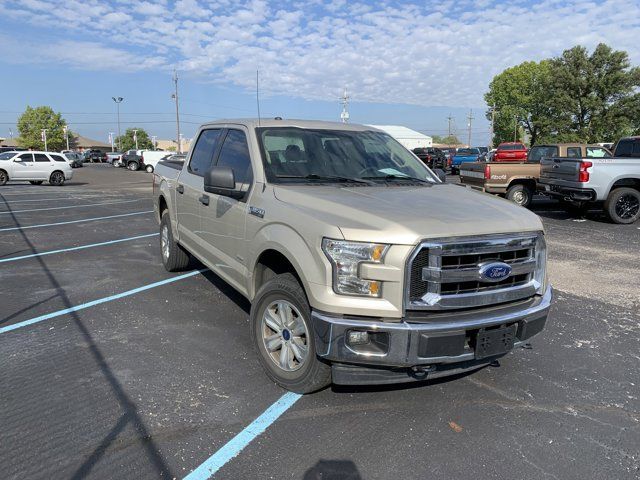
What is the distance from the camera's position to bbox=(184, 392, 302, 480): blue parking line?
8.89 feet

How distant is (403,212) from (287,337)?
1.20 metres

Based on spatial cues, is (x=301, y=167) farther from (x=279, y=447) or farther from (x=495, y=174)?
(x=495, y=174)

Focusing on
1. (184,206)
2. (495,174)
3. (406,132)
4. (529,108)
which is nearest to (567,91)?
(529,108)

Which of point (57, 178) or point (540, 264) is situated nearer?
point (540, 264)

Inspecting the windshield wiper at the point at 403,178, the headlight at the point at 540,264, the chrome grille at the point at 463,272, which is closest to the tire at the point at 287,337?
the chrome grille at the point at 463,272

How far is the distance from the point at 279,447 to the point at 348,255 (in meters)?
1.19

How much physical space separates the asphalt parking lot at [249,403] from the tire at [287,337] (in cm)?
16

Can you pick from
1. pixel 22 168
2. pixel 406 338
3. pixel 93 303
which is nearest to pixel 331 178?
pixel 406 338

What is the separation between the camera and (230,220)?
436 cm

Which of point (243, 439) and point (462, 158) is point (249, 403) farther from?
point (462, 158)

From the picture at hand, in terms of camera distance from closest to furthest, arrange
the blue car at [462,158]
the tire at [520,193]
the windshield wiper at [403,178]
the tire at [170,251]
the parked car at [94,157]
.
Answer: the windshield wiper at [403,178], the tire at [170,251], the tire at [520,193], the blue car at [462,158], the parked car at [94,157]

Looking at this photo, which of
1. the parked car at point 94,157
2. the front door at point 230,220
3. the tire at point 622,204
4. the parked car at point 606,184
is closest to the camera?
the front door at point 230,220

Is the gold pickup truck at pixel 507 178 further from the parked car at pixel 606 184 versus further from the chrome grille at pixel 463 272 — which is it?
the chrome grille at pixel 463 272

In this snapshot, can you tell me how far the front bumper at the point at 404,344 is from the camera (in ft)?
9.54
